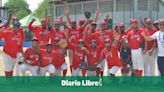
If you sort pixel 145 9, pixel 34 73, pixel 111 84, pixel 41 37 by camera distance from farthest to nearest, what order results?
pixel 145 9
pixel 41 37
pixel 34 73
pixel 111 84

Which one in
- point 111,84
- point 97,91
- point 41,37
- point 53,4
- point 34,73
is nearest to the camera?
point 97,91

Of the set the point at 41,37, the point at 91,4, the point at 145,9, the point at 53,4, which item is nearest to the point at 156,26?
the point at 41,37

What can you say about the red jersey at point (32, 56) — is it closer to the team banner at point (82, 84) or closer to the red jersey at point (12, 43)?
the red jersey at point (12, 43)

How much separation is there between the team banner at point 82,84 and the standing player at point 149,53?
3.24ft

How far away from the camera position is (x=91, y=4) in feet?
163

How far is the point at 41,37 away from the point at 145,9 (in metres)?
34.2

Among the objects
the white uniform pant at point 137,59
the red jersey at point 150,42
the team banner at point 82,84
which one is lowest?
the team banner at point 82,84

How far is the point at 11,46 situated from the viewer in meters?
11.9

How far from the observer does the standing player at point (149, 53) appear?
1181 centimetres

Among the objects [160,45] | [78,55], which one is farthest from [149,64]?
[78,55]

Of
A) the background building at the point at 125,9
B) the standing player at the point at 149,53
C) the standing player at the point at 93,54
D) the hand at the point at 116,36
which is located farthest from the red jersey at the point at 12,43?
the background building at the point at 125,9

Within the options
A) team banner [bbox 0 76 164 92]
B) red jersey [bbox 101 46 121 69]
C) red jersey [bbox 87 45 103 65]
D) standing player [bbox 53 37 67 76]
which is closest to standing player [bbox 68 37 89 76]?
red jersey [bbox 87 45 103 65]

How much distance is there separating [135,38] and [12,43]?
3.37m

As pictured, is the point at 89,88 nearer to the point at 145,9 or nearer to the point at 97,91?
the point at 97,91
